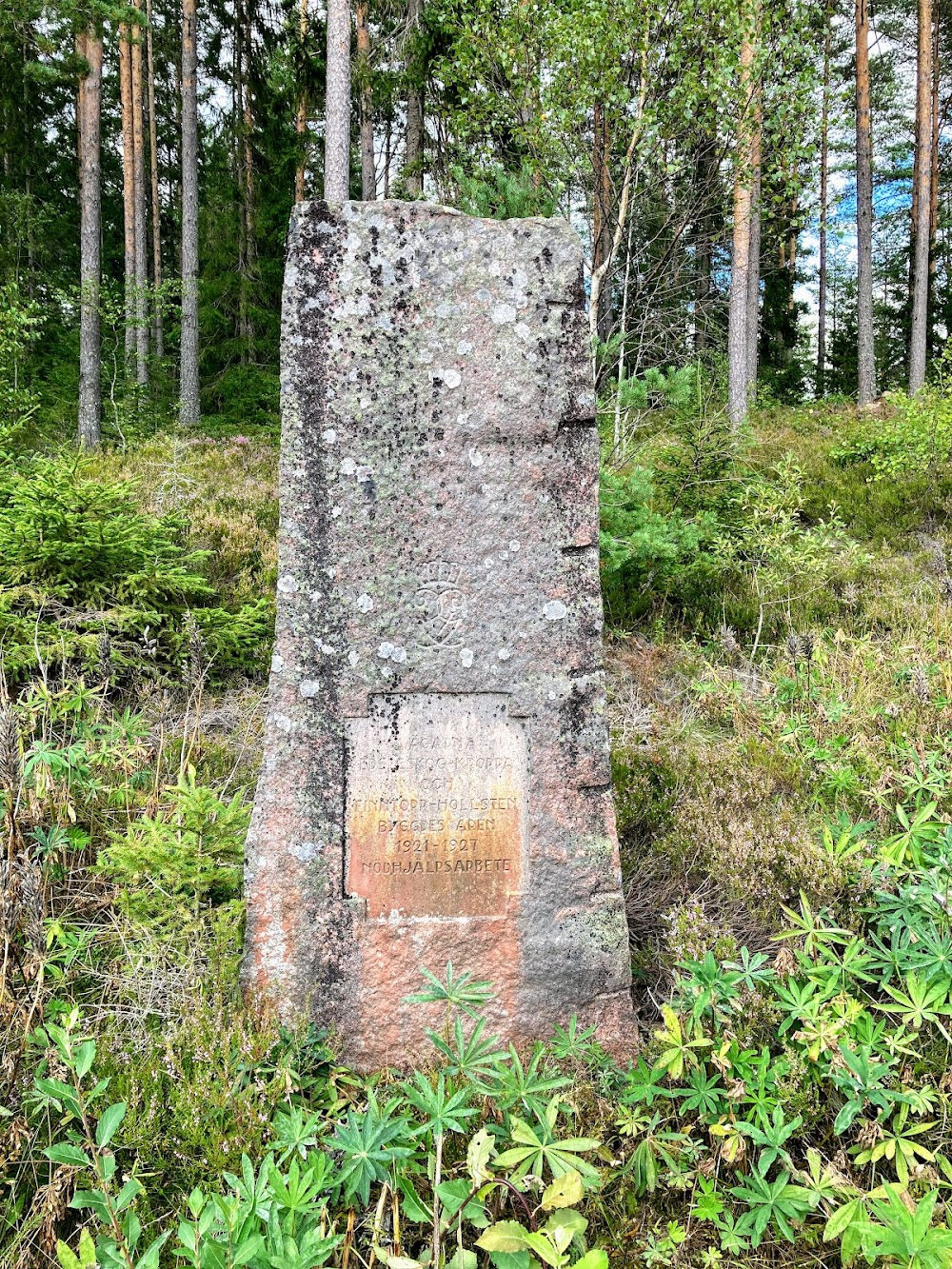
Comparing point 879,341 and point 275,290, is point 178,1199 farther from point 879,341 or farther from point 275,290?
point 879,341

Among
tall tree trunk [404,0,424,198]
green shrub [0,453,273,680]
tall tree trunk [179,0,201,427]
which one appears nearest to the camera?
green shrub [0,453,273,680]

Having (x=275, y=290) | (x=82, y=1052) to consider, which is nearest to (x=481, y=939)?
(x=82, y=1052)

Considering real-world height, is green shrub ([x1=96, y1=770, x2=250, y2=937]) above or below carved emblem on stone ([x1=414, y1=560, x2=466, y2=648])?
below

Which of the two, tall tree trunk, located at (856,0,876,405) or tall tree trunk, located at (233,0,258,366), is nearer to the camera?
tall tree trunk, located at (856,0,876,405)

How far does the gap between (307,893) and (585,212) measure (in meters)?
6.72

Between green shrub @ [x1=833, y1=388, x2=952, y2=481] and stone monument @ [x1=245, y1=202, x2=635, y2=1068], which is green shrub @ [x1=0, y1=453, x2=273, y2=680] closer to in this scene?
stone monument @ [x1=245, y1=202, x2=635, y2=1068]

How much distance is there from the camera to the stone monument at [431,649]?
2.43m

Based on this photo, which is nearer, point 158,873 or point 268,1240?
point 268,1240

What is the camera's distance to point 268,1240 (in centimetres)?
156

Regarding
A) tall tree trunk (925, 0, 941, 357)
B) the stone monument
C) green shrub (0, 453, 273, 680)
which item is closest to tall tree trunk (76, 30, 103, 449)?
green shrub (0, 453, 273, 680)

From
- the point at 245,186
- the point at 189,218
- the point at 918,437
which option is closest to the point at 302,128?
the point at 245,186

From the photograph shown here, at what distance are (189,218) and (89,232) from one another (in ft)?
9.82

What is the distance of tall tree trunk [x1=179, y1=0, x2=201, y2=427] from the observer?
13523 millimetres

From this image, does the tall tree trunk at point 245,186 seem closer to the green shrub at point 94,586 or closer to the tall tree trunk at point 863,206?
the tall tree trunk at point 863,206
